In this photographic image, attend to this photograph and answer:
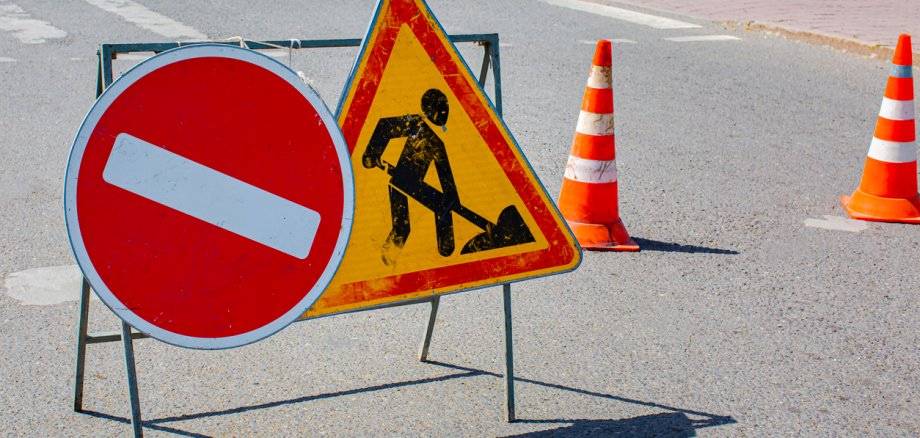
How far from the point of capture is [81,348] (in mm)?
3494

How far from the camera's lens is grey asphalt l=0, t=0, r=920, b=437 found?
3.62 m

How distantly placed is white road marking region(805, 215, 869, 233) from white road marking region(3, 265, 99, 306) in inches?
153

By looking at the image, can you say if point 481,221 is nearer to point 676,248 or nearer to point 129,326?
Answer: point 129,326

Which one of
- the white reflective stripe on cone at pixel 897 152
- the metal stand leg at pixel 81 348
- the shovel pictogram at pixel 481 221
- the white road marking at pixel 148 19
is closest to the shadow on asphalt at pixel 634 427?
the shovel pictogram at pixel 481 221

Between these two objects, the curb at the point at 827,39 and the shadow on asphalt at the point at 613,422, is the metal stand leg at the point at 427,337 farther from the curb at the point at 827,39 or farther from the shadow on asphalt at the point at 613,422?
the curb at the point at 827,39

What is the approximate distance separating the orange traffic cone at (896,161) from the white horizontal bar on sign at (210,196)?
4.18 metres

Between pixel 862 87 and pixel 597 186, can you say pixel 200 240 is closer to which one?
pixel 597 186

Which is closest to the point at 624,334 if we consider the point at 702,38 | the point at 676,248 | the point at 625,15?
the point at 676,248

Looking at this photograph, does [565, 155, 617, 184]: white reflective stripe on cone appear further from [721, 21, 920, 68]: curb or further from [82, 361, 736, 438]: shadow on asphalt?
[721, 21, 920, 68]: curb

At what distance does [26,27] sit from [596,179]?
8.68 meters

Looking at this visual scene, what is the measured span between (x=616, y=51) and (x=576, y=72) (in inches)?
49.5

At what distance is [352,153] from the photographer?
3.21m

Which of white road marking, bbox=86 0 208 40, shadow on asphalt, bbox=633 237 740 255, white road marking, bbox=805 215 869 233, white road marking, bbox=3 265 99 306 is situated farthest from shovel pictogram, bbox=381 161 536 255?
white road marking, bbox=86 0 208 40

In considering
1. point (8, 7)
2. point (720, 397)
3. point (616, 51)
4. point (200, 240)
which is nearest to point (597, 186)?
point (720, 397)
